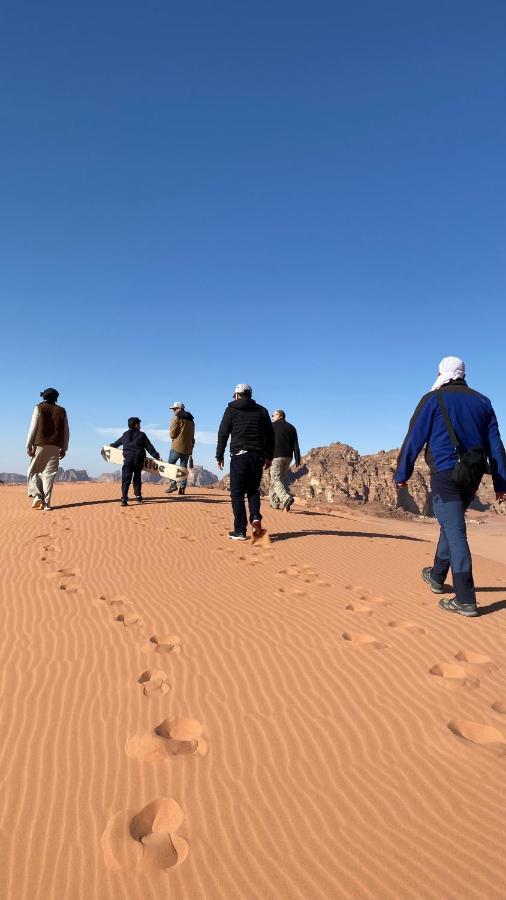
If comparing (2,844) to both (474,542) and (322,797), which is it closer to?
(322,797)

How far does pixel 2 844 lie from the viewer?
1772 mm

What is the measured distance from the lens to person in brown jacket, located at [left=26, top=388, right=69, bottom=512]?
952 cm

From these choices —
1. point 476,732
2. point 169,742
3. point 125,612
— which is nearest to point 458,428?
point 476,732

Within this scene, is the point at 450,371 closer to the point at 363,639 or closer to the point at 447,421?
the point at 447,421

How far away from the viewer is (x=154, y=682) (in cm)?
295

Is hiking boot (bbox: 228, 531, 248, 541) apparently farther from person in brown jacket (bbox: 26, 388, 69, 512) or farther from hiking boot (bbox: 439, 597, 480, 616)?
person in brown jacket (bbox: 26, 388, 69, 512)

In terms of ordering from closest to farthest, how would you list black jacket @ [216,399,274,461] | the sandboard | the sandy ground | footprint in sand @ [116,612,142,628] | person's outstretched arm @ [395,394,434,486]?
1. the sandy ground
2. footprint in sand @ [116,612,142,628]
3. person's outstretched arm @ [395,394,434,486]
4. black jacket @ [216,399,274,461]
5. the sandboard

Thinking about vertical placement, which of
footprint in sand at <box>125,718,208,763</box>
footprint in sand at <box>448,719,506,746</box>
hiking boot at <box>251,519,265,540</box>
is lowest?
footprint in sand at <box>125,718,208,763</box>

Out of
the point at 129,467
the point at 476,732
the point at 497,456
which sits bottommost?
the point at 476,732

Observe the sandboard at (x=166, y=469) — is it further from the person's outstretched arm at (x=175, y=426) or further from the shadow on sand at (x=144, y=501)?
the person's outstretched arm at (x=175, y=426)

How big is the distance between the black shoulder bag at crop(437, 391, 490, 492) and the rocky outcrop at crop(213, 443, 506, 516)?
→ 64.2ft

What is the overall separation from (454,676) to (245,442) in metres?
4.53

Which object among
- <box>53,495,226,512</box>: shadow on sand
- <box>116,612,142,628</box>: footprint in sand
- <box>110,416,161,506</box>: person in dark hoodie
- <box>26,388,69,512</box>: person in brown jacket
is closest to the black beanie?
<box>26,388,69,512</box>: person in brown jacket

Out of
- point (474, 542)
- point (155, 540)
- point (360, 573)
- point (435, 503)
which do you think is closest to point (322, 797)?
point (435, 503)
